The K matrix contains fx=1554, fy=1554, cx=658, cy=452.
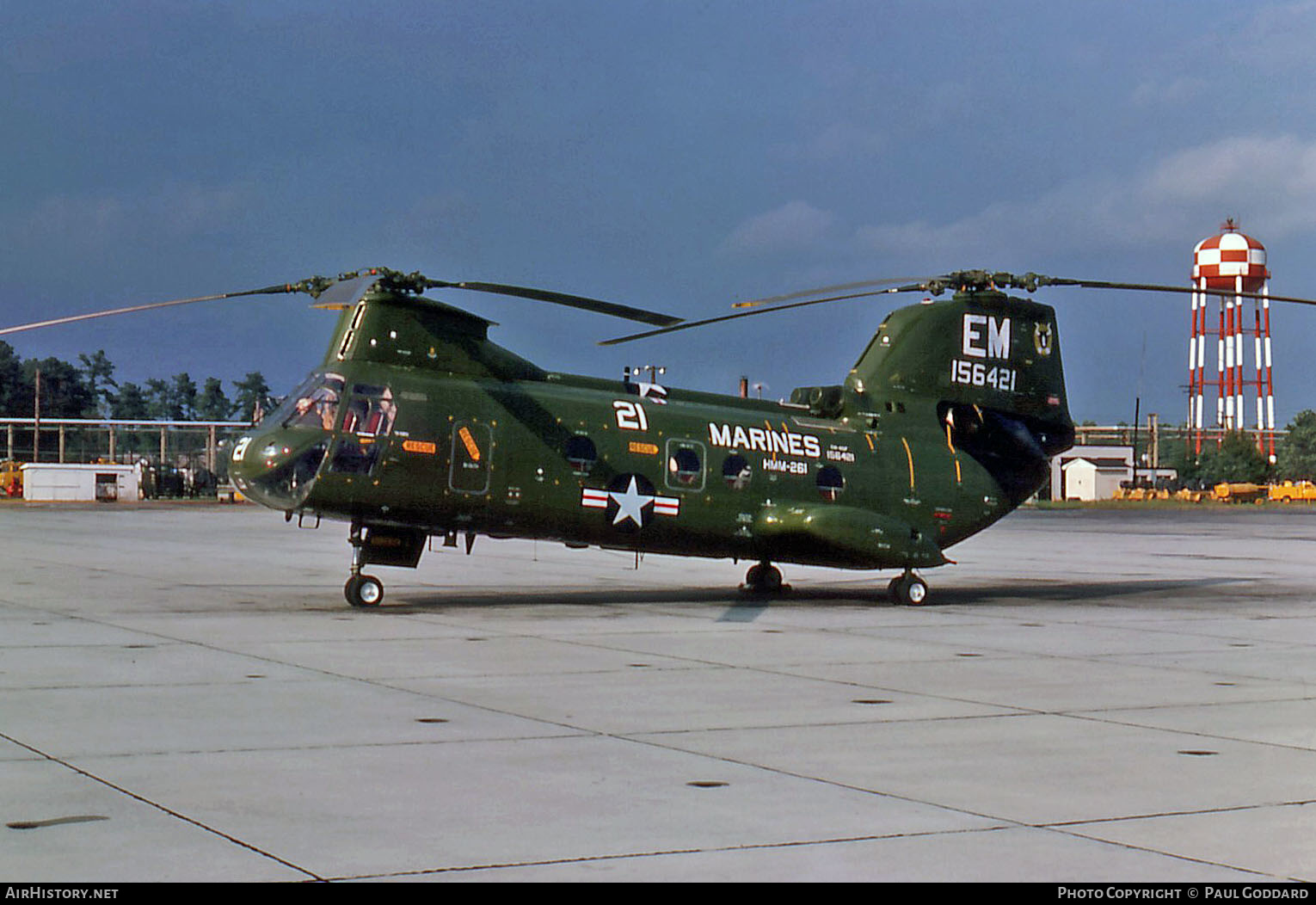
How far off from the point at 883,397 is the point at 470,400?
7.04 meters

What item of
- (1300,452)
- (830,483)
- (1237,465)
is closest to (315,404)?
(830,483)

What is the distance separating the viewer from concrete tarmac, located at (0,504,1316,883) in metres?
7.36

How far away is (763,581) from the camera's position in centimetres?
2448

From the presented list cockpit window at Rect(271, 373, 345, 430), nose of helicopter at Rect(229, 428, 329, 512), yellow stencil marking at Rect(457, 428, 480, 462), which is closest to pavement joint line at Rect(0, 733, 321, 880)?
nose of helicopter at Rect(229, 428, 329, 512)

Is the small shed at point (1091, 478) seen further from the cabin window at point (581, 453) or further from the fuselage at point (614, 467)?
the cabin window at point (581, 453)

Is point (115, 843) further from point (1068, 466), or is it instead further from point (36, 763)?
point (1068, 466)

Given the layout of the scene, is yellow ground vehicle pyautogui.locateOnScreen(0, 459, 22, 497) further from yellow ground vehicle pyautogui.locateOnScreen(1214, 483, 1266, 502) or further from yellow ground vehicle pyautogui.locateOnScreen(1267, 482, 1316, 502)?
yellow ground vehicle pyautogui.locateOnScreen(1267, 482, 1316, 502)

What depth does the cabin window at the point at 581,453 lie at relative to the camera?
21.3 m

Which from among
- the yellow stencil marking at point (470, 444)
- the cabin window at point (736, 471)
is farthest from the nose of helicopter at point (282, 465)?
the cabin window at point (736, 471)

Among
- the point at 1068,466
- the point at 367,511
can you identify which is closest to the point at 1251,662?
the point at 367,511

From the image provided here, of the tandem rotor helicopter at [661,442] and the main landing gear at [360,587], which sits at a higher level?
the tandem rotor helicopter at [661,442]

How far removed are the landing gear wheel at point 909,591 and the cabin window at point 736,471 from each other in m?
2.72

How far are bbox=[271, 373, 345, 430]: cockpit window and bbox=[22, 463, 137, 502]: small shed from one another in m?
75.6

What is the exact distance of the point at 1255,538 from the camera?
1901 inches
